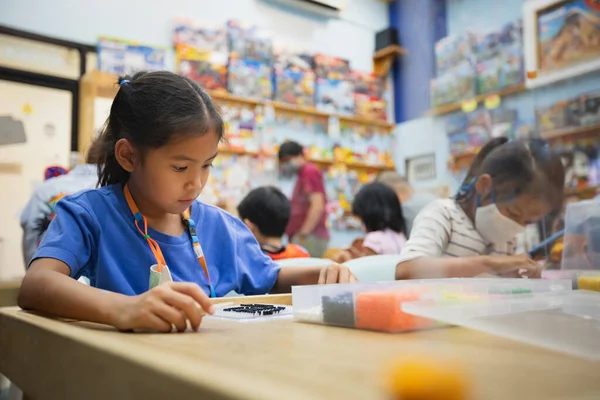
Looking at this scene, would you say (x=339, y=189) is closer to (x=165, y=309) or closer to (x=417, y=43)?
(x=417, y=43)

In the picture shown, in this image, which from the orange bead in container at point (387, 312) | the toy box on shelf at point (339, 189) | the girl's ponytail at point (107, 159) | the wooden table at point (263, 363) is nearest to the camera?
the wooden table at point (263, 363)

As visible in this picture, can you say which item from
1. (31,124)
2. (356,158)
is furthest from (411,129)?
(31,124)

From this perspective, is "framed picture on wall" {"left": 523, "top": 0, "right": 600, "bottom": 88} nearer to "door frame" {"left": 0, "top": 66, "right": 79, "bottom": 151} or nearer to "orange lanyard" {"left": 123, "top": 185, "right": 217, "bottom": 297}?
"orange lanyard" {"left": 123, "top": 185, "right": 217, "bottom": 297}

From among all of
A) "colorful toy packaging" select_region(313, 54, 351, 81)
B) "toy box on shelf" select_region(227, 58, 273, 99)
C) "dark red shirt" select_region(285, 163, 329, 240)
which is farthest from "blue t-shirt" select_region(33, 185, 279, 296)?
"toy box on shelf" select_region(227, 58, 273, 99)

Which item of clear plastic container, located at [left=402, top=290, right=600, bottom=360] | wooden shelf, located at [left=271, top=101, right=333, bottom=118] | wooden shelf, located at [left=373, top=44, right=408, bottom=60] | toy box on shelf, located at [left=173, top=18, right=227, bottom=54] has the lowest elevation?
clear plastic container, located at [left=402, top=290, right=600, bottom=360]

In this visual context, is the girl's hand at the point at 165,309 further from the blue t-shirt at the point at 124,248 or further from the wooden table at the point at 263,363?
the blue t-shirt at the point at 124,248

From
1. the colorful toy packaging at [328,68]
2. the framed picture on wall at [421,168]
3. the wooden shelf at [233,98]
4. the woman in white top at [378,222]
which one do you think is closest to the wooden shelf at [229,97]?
the wooden shelf at [233,98]

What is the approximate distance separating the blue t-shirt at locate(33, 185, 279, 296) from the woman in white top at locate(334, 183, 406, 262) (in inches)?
19.6

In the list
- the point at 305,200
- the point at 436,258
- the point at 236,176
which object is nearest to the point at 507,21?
the point at 436,258

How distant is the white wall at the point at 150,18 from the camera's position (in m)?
2.24

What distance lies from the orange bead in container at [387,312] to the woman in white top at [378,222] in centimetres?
80

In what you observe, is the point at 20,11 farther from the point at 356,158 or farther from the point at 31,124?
the point at 356,158

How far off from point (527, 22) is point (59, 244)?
0.54 meters

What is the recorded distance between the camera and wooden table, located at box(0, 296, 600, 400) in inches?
6.6
